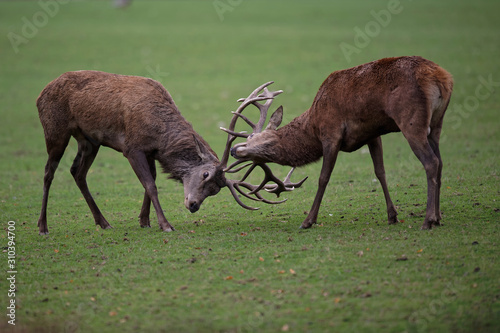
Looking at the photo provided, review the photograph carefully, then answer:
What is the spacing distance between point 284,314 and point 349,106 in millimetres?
3824

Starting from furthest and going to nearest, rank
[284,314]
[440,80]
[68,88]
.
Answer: [68,88], [440,80], [284,314]

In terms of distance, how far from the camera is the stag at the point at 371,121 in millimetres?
8414

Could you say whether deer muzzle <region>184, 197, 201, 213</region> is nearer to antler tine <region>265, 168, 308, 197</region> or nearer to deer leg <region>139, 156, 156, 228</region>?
deer leg <region>139, 156, 156, 228</region>

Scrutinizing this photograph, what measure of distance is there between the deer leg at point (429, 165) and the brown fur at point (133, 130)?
10.3ft

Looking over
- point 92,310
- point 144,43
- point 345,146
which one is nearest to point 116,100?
point 345,146

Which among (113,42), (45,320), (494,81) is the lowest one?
(113,42)

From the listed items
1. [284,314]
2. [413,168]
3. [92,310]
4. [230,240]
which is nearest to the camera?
[284,314]

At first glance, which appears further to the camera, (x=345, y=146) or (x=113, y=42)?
(x=113, y=42)

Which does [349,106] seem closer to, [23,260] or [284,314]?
[284,314]

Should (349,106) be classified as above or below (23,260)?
above

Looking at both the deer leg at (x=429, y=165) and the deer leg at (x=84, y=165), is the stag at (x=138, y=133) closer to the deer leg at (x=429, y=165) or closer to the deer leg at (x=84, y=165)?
the deer leg at (x=84, y=165)

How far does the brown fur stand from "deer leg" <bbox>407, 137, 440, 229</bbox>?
313 cm

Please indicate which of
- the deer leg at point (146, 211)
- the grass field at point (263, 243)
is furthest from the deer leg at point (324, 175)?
the deer leg at point (146, 211)

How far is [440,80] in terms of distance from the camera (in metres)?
8.43
